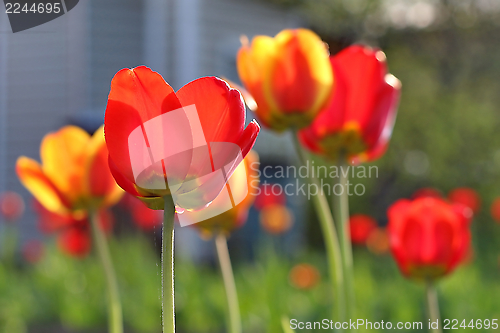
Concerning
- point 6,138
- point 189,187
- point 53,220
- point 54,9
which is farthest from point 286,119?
point 6,138

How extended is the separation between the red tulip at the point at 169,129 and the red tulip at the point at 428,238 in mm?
→ 605

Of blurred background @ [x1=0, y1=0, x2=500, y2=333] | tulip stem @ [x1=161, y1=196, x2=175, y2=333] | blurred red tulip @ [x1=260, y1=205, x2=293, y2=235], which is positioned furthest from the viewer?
blurred red tulip @ [x1=260, y1=205, x2=293, y2=235]

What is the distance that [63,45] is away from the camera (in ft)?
16.4

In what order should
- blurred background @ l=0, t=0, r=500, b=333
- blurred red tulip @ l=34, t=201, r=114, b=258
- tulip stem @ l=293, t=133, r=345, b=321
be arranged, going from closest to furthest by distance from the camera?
tulip stem @ l=293, t=133, r=345, b=321 → blurred background @ l=0, t=0, r=500, b=333 → blurred red tulip @ l=34, t=201, r=114, b=258

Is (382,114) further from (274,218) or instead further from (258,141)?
(258,141)

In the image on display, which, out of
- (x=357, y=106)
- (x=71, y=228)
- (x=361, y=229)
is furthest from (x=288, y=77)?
(x=71, y=228)

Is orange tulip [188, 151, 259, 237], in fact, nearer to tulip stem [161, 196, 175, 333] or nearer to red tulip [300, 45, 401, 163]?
red tulip [300, 45, 401, 163]

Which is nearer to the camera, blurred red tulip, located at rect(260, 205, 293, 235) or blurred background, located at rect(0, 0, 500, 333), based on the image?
blurred background, located at rect(0, 0, 500, 333)

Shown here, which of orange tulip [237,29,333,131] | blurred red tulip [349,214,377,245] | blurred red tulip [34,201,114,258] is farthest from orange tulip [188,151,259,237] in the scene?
blurred red tulip [349,214,377,245]

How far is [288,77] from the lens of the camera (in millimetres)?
748

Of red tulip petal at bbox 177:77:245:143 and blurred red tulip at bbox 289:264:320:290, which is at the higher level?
red tulip petal at bbox 177:77:245:143

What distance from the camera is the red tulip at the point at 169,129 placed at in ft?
1.21

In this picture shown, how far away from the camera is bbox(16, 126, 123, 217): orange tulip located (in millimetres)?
718

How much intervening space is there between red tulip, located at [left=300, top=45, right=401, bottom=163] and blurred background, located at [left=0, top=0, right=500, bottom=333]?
0.66 m
